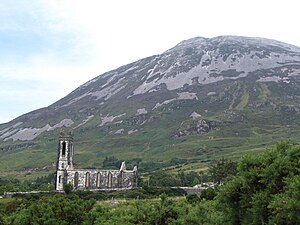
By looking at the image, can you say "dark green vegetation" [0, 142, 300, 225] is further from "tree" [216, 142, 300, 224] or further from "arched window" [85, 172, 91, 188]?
"arched window" [85, 172, 91, 188]

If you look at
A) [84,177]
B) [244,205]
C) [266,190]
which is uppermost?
[266,190]

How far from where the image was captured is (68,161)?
10788 cm

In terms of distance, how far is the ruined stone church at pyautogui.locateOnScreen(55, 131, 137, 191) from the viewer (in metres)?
104

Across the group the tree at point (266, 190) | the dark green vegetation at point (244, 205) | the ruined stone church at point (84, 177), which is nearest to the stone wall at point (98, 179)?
the ruined stone church at point (84, 177)

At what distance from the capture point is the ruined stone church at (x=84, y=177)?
104250 mm

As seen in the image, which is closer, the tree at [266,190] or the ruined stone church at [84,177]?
the tree at [266,190]

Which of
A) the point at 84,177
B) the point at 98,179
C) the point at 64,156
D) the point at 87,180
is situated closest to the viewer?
the point at 87,180

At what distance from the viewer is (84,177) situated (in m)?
105

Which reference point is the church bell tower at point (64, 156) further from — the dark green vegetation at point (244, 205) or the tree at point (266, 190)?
the tree at point (266, 190)

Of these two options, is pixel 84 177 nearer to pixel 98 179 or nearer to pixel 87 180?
pixel 87 180

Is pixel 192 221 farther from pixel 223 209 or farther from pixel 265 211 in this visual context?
pixel 265 211

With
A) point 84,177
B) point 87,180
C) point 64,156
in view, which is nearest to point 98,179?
point 87,180

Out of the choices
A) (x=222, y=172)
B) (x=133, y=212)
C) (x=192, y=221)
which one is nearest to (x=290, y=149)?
(x=192, y=221)

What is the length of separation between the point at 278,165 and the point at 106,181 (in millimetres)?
79668
